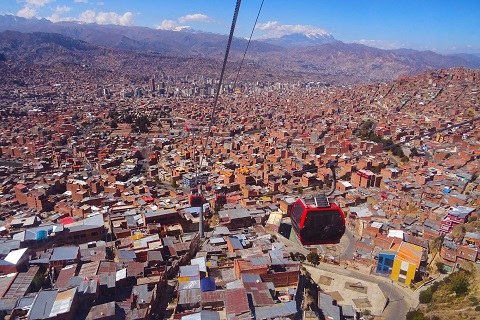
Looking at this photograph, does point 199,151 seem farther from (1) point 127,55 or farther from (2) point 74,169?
(1) point 127,55

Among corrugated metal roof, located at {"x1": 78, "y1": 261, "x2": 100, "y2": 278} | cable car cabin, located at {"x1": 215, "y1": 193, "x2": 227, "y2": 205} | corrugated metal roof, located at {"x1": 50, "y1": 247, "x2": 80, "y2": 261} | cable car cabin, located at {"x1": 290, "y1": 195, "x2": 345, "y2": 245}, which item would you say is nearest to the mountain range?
cable car cabin, located at {"x1": 215, "y1": 193, "x2": 227, "y2": 205}

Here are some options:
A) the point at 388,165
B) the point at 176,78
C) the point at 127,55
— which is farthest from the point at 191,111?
the point at 127,55

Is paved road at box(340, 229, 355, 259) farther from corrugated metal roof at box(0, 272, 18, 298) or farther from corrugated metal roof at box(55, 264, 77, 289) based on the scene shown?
corrugated metal roof at box(0, 272, 18, 298)

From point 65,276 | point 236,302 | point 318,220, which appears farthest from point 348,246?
point 65,276

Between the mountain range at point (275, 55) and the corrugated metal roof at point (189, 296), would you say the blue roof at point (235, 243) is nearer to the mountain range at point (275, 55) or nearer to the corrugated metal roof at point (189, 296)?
the corrugated metal roof at point (189, 296)

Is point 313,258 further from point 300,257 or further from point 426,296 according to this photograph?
point 426,296

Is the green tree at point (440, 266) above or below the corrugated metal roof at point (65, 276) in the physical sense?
below

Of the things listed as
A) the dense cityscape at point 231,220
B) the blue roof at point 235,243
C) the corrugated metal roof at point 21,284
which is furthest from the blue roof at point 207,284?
the corrugated metal roof at point 21,284
